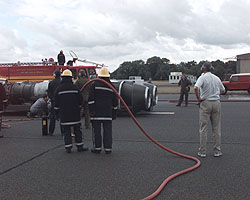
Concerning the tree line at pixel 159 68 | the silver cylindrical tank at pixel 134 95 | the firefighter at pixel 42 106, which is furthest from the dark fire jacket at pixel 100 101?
the tree line at pixel 159 68

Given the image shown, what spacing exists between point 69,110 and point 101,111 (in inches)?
29.0

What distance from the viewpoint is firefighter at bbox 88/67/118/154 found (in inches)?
263

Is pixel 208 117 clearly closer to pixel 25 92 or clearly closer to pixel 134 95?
pixel 134 95

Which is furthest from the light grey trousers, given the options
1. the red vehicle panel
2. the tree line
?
the tree line

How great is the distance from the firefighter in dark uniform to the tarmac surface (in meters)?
0.30

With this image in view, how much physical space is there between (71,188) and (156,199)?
4.16 feet

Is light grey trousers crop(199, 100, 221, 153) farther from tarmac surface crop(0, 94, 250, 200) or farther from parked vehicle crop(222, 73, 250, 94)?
parked vehicle crop(222, 73, 250, 94)

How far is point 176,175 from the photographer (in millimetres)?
5070

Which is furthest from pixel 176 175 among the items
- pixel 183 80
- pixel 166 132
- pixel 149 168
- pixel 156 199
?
pixel 183 80

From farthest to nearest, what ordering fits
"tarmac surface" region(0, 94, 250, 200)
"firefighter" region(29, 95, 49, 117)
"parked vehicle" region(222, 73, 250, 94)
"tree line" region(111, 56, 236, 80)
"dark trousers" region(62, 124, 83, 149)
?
1. "tree line" region(111, 56, 236, 80)
2. "parked vehicle" region(222, 73, 250, 94)
3. "firefighter" region(29, 95, 49, 117)
4. "dark trousers" region(62, 124, 83, 149)
5. "tarmac surface" region(0, 94, 250, 200)

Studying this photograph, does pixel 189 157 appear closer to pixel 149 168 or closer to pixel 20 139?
pixel 149 168

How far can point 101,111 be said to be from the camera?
6.68 meters

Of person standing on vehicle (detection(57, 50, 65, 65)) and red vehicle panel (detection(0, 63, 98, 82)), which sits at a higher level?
person standing on vehicle (detection(57, 50, 65, 65))

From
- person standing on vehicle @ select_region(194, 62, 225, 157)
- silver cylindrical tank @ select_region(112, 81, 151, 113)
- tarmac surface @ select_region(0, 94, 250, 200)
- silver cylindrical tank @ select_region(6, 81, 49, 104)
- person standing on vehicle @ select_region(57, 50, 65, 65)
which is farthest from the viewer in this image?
person standing on vehicle @ select_region(57, 50, 65, 65)
